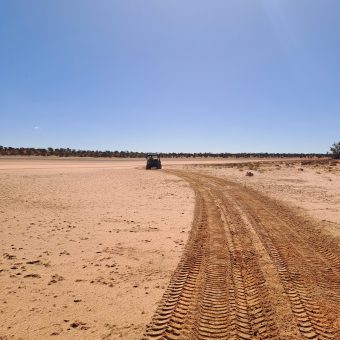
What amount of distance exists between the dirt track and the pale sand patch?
1.40 ft

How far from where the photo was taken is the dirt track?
15.7 ft

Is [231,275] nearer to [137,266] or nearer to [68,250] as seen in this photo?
[137,266]

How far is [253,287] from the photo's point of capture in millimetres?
6145

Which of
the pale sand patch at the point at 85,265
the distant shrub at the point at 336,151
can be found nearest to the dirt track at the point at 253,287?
the pale sand patch at the point at 85,265

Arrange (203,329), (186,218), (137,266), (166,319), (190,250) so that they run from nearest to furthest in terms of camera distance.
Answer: (203,329) → (166,319) → (137,266) → (190,250) → (186,218)

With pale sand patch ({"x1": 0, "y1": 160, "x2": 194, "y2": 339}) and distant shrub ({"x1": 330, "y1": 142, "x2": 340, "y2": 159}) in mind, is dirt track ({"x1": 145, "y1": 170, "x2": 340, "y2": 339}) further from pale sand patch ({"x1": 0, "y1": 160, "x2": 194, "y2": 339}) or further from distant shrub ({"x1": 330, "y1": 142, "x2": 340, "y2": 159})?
distant shrub ({"x1": 330, "y1": 142, "x2": 340, "y2": 159})

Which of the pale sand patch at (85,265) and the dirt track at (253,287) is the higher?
the dirt track at (253,287)

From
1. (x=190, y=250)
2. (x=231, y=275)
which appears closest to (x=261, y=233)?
(x=190, y=250)

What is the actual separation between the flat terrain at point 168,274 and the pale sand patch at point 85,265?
0.08 feet

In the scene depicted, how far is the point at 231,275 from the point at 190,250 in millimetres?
1982

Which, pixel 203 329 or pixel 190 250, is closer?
pixel 203 329

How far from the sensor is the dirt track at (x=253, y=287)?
4.77m

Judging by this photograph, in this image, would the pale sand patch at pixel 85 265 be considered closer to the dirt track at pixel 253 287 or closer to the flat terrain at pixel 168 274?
the flat terrain at pixel 168 274

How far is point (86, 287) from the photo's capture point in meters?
6.38
